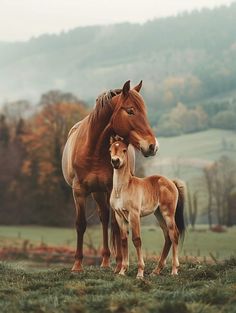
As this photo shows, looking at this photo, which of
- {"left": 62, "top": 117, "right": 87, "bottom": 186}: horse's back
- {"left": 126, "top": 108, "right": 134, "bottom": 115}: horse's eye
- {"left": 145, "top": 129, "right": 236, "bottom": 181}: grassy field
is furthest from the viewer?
{"left": 145, "top": 129, "right": 236, "bottom": 181}: grassy field

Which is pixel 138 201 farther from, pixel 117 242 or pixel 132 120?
pixel 117 242

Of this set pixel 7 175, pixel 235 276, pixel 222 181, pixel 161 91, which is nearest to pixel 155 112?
pixel 161 91

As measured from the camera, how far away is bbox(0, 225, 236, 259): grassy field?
98.2 ft

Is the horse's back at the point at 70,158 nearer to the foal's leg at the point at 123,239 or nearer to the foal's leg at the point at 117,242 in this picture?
the foal's leg at the point at 117,242

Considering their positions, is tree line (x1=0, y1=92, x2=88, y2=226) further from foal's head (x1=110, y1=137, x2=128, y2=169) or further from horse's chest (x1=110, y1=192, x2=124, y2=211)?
foal's head (x1=110, y1=137, x2=128, y2=169)

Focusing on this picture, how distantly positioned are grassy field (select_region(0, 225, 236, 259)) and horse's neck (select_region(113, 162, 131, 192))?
17.0 meters

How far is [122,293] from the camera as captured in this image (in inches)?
Result: 338

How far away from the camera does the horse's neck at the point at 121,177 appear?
10.6 metres

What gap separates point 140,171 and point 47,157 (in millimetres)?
5459

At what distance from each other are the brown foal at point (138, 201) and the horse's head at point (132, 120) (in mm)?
231

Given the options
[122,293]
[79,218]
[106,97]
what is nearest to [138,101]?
[106,97]

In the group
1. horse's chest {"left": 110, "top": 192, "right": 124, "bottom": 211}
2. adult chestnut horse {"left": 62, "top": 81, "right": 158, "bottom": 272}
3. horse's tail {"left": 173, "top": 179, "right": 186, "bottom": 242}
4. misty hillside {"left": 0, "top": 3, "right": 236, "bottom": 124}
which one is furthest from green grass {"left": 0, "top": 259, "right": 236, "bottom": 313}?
misty hillside {"left": 0, "top": 3, "right": 236, "bottom": 124}

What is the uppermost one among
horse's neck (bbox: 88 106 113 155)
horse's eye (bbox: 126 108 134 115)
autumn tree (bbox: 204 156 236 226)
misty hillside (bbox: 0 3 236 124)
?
misty hillside (bbox: 0 3 236 124)

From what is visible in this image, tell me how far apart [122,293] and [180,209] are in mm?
3327
